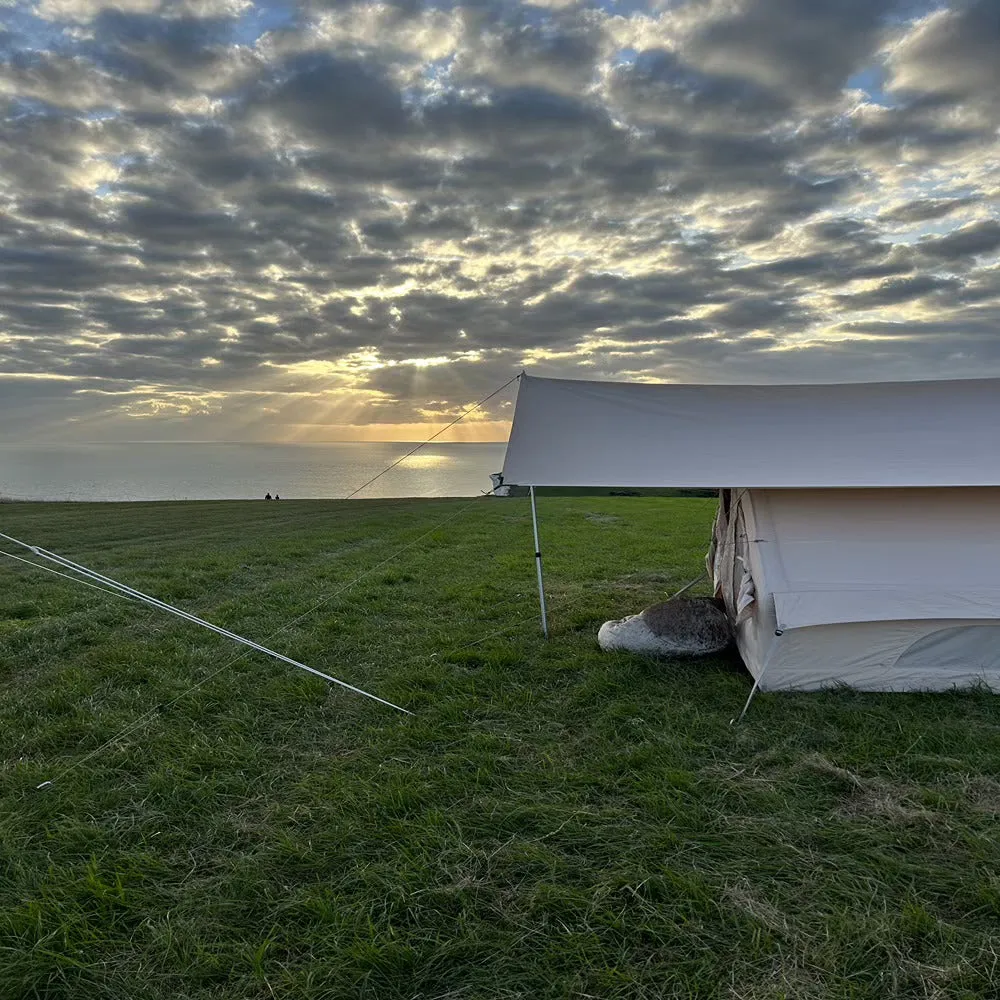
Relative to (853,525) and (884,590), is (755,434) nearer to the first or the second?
(853,525)

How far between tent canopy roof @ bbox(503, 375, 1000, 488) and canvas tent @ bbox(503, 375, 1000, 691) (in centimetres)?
2

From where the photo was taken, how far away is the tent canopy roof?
4.81 m

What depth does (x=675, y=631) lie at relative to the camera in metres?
5.31

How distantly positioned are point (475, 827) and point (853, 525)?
11.1 feet

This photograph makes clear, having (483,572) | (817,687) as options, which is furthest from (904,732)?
(483,572)

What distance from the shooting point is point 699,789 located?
3334 mm

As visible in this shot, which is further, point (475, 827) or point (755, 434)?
point (755, 434)

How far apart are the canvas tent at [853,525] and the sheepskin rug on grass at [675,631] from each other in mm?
197

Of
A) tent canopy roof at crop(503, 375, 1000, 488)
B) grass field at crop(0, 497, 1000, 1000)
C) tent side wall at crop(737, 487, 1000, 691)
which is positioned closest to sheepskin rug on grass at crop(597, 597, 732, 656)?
grass field at crop(0, 497, 1000, 1000)

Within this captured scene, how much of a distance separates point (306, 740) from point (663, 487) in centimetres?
290

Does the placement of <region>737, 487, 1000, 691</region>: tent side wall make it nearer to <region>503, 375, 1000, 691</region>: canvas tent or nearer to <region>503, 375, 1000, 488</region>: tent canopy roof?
<region>503, 375, 1000, 691</region>: canvas tent

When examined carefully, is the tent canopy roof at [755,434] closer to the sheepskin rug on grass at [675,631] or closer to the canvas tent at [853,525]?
the canvas tent at [853,525]

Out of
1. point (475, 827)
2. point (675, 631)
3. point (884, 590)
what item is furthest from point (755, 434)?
point (475, 827)

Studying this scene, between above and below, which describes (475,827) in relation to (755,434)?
below
